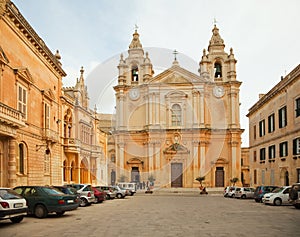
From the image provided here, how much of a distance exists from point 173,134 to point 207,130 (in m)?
4.16

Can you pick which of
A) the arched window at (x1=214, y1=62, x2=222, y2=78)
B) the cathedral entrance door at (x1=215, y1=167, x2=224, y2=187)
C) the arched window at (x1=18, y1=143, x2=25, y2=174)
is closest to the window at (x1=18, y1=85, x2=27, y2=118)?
the arched window at (x1=18, y1=143, x2=25, y2=174)

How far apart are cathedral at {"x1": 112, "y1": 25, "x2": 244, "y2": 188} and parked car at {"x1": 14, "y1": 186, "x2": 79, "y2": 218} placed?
32.6 m

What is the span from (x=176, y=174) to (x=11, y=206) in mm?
37774

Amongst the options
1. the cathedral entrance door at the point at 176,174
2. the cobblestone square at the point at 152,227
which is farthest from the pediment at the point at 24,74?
the cathedral entrance door at the point at 176,174

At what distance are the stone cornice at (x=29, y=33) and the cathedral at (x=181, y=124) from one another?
21195mm

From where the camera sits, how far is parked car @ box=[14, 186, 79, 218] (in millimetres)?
14977

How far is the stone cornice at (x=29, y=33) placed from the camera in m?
19.6

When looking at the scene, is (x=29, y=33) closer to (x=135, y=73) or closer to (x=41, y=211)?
(x=41, y=211)

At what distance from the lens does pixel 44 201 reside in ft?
49.3

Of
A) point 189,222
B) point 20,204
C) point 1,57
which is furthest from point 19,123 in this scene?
→ point 189,222

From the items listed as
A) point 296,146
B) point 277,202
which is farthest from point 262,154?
point 277,202

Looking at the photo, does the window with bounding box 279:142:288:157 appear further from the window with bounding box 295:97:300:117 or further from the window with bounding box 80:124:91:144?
the window with bounding box 80:124:91:144

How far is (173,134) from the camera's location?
4925 cm

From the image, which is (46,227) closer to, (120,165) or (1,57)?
(1,57)
